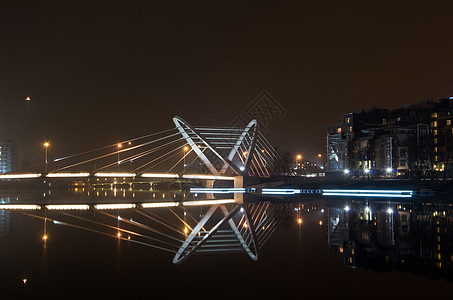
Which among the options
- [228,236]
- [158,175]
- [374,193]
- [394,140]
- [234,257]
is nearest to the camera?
[234,257]

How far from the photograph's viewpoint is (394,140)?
339ft

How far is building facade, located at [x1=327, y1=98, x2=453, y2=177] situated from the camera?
91312 millimetres

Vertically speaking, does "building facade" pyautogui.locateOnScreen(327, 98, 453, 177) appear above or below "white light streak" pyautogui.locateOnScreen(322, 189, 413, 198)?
above

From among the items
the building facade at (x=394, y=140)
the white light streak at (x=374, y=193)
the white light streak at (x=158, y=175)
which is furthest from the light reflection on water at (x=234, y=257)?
the building facade at (x=394, y=140)

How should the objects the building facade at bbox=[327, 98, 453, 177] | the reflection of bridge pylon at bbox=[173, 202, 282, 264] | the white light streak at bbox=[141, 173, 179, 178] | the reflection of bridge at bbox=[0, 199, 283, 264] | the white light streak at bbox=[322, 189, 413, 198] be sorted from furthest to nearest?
the building facade at bbox=[327, 98, 453, 177], the white light streak at bbox=[141, 173, 179, 178], the white light streak at bbox=[322, 189, 413, 198], the reflection of bridge at bbox=[0, 199, 283, 264], the reflection of bridge pylon at bbox=[173, 202, 282, 264]

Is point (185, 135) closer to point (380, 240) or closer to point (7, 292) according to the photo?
point (380, 240)

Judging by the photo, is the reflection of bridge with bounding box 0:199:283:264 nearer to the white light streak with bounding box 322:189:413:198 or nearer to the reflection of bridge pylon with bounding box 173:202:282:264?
the reflection of bridge pylon with bounding box 173:202:282:264

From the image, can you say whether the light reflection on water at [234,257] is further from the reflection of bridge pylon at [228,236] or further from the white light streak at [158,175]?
the white light streak at [158,175]

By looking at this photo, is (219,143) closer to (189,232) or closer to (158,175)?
(158,175)

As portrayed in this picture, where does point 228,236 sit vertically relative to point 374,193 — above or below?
above

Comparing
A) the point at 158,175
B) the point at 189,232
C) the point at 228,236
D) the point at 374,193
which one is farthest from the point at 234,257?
the point at 158,175

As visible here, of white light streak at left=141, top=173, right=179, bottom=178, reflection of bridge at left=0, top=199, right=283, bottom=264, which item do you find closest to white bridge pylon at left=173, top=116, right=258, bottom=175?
white light streak at left=141, top=173, right=179, bottom=178

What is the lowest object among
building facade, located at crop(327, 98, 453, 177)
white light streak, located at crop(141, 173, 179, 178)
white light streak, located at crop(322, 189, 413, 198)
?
white light streak, located at crop(322, 189, 413, 198)

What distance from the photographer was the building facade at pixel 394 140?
91.3m
